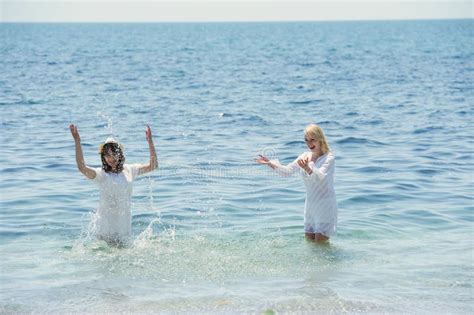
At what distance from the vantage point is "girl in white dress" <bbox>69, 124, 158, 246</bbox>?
10648 millimetres

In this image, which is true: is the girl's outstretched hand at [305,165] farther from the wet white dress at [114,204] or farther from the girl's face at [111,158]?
the girl's face at [111,158]

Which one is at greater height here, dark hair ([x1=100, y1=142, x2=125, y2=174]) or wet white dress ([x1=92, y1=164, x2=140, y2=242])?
dark hair ([x1=100, y1=142, x2=125, y2=174])

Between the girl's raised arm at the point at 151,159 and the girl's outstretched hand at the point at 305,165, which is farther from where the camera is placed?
the girl's raised arm at the point at 151,159

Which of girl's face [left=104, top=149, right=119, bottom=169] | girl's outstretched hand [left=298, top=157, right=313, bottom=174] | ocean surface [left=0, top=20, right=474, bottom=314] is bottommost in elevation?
ocean surface [left=0, top=20, right=474, bottom=314]

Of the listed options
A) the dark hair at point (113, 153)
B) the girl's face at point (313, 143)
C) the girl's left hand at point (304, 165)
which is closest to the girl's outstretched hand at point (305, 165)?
the girl's left hand at point (304, 165)

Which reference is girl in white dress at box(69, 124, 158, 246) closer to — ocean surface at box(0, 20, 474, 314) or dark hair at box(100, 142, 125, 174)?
dark hair at box(100, 142, 125, 174)

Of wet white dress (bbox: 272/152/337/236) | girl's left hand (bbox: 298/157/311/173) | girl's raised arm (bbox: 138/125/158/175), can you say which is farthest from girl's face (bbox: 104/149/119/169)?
girl's left hand (bbox: 298/157/311/173)

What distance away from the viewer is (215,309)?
8.60 m

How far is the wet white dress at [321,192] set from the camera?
10766 mm

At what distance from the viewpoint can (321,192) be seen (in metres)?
10.9

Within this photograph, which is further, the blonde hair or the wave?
the wave

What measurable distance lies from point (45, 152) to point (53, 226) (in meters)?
6.80

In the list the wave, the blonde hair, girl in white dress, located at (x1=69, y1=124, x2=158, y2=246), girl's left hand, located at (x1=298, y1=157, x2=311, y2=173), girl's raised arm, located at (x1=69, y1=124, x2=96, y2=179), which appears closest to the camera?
girl's raised arm, located at (x1=69, y1=124, x2=96, y2=179)

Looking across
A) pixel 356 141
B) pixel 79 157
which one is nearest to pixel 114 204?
pixel 79 157
